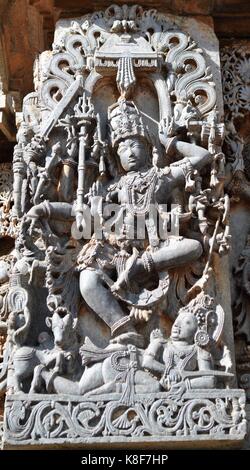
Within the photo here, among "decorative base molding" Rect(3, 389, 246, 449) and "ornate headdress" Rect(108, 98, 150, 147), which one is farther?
"ornate headdress" Rect(108, 98, 150, 147)

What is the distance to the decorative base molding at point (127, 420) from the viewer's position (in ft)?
15.3

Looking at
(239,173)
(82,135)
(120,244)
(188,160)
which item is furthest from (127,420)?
(239,173)

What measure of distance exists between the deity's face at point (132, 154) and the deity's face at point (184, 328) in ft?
3.41

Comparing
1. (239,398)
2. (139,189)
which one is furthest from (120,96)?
(239,398)

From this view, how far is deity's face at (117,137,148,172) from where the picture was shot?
5.46 metres

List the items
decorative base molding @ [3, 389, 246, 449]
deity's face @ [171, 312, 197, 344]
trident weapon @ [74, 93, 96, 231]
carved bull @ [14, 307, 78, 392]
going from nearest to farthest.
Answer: decorative base molding @ [3, 389, 246, 449], carved bull @ [14, 307, 78, 392], deity's face @ [171, 312, 197, 344], trident weapon @ [74, 93, 96, 231]

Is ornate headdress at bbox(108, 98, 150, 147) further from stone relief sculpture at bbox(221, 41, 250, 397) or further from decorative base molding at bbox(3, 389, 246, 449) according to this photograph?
decorative base molding at bbox(3, 389, 246, 449)

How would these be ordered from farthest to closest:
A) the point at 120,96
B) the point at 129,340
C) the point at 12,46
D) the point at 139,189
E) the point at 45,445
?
the point at 12,46 < the point at 120,96 < the point at 139,189 < the point at 129,340 < the point at 45,445

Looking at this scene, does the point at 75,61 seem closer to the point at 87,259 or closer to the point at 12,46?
the point at 12,46

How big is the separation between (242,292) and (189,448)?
1314 mm

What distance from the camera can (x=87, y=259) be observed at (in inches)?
205

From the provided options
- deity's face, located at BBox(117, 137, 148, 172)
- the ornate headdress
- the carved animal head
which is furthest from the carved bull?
the ornate headdress

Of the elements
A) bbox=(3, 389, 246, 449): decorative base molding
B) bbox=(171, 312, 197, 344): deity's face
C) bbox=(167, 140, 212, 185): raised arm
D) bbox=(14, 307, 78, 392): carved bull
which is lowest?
bbox=(3, 389, 246, 449): decorative base molding

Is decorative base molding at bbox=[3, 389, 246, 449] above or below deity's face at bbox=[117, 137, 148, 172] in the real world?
below
